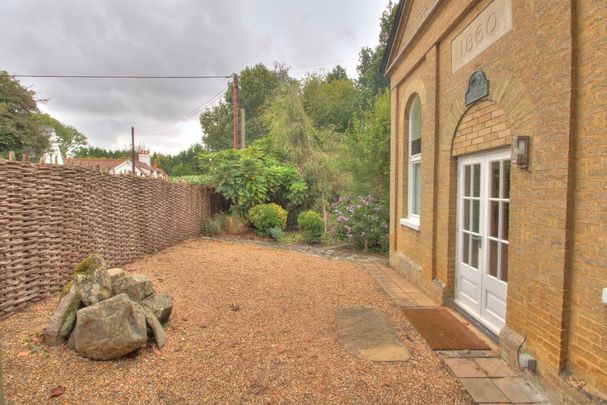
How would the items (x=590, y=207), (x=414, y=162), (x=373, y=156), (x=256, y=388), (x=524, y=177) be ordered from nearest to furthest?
(x=590, y=207)
(x=256, y=388)
(x=524, y=177)
(x=414, y=162)
(x=373, y=156)

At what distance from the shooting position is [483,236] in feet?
13.2

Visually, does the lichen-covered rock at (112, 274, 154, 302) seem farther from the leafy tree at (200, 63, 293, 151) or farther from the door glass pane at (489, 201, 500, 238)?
the leafy tree at (200, 63, 293, 151)

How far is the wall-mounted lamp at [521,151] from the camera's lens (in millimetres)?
2998

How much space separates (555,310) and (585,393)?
547mm

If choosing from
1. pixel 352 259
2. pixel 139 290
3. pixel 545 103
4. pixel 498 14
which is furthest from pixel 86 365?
pixel 352 259

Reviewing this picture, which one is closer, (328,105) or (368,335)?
(368,335)

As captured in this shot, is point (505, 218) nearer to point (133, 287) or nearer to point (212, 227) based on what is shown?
point (133, 287)

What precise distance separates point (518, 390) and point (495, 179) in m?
2.04

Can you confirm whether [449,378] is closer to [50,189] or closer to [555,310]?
[555,310]

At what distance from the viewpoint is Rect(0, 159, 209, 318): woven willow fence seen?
3.77 m

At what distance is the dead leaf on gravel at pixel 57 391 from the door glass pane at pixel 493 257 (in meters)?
4.05

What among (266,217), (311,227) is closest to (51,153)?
(266,217)

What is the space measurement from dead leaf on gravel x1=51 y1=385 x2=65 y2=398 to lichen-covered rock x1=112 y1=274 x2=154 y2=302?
3.48 ft

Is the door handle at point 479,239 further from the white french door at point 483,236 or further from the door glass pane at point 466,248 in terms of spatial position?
→ the door glass pane at point 466,248
